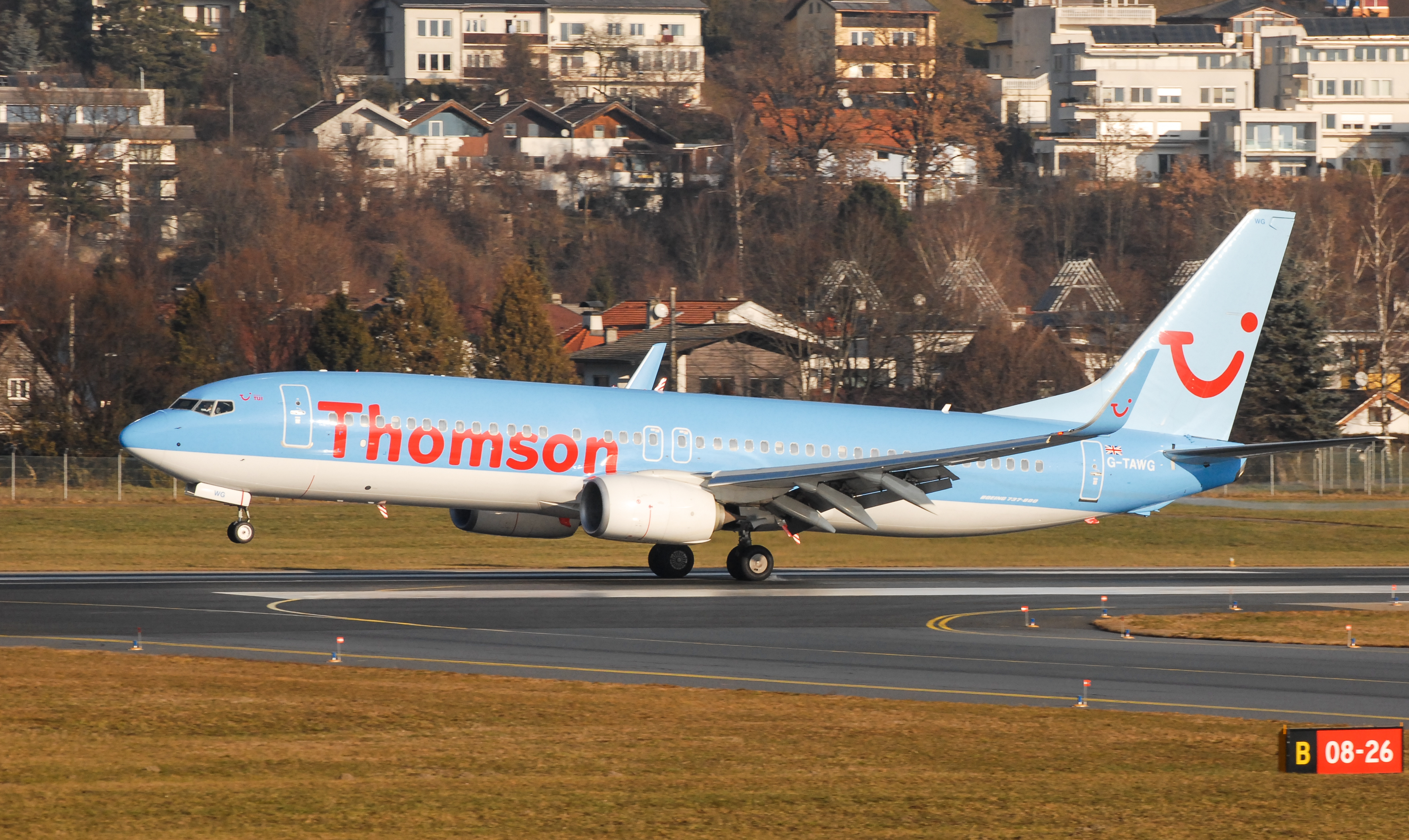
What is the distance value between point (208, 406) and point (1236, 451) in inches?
873

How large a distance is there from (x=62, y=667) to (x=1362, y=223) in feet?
388

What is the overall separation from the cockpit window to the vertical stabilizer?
17596mm

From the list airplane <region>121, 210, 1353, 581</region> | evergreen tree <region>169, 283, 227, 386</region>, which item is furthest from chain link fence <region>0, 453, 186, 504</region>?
airplane <region>121, 210, 1353, 581</region>

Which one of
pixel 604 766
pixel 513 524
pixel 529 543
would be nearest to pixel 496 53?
pixel 529 543

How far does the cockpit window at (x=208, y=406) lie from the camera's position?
33.8m

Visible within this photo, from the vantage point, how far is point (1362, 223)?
12562 centimetres

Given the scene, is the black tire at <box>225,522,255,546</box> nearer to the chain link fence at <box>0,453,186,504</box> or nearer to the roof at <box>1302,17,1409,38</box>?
the chain link fence at <box>0,453,186,504</box>

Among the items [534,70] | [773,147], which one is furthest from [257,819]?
[534,70]

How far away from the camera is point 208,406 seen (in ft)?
111

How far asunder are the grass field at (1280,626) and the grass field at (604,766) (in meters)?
9.14

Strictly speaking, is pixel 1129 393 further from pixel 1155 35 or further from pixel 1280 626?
pixel 1155 35

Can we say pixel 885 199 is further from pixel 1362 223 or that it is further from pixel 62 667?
pixel 62 667

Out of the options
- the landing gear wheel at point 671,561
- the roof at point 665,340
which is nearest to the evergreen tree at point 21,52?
the roof at point 665,340

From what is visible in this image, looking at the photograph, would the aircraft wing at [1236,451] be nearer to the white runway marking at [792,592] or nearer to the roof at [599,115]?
the white runway marking at [792,592]
